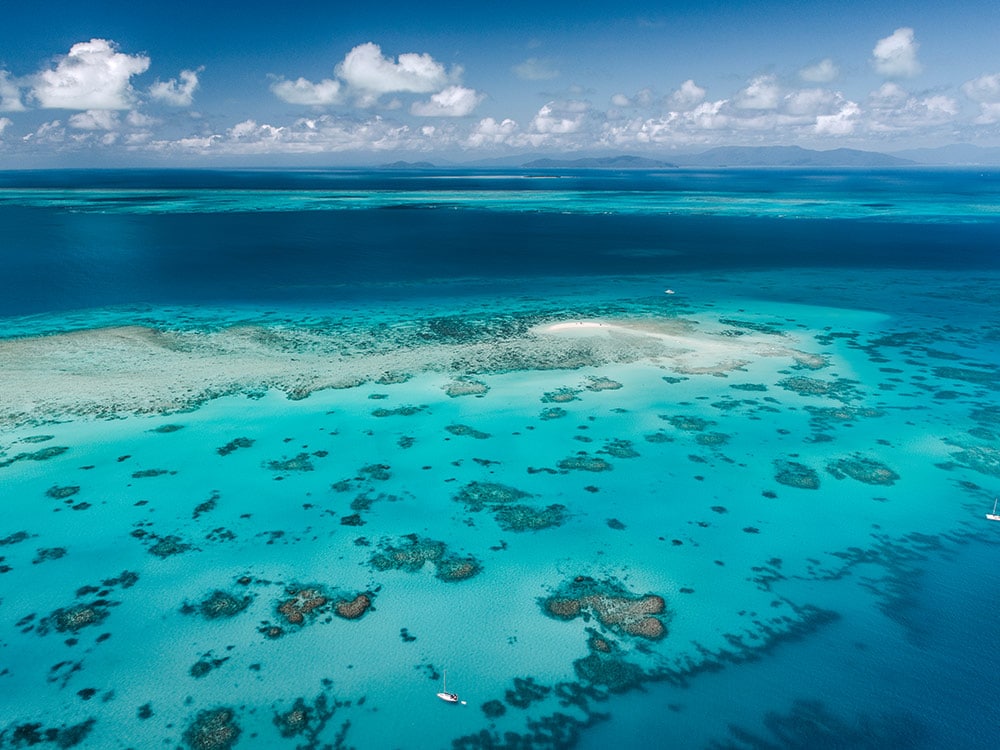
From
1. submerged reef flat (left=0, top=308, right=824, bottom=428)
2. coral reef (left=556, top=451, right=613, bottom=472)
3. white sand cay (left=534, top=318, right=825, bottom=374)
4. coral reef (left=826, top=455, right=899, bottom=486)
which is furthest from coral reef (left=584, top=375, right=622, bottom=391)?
coral reef (left=826, top=455, right=899, bottom=486)

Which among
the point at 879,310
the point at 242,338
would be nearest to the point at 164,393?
the point at 242,338

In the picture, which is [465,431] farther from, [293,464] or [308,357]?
[308,357]

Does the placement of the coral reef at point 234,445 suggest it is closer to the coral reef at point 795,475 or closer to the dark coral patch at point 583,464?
the dark coral patch at point 583,464

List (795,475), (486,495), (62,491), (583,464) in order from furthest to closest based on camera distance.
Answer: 1. (583,464)
2. (795,475)
3. (486,495)
4. (62,491)

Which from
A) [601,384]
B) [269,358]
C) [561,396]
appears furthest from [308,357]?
[601,384]

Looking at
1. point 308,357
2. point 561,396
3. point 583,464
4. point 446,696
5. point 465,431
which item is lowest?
point 446,696

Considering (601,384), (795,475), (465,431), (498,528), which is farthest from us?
(601,384)

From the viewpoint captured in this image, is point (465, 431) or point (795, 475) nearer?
point (795, 475)

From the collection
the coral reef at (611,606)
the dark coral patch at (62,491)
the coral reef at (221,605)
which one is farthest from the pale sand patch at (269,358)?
the coral reef at (611,606)
